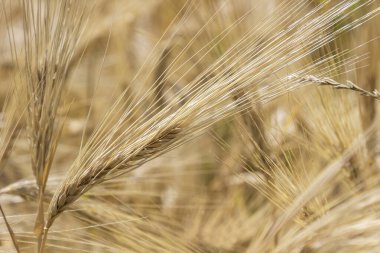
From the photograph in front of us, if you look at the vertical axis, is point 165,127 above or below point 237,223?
above

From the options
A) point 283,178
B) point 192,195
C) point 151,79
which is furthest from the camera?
point 151,79

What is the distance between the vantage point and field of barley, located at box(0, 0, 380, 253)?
796 mm

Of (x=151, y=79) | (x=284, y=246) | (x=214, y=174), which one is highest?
(x=151, y=79)

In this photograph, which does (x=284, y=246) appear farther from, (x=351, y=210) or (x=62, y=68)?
(x=62, y=68)

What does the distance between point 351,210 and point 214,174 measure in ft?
2.53

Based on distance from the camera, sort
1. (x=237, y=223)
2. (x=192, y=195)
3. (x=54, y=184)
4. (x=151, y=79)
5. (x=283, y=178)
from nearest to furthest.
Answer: (x=283, y=178), (x=54, y=184), (x=237, y=223), (x=192, y=195), (x=151, y=79)

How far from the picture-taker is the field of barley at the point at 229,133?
0.80 meters

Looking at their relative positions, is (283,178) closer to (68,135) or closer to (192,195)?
(192,195)

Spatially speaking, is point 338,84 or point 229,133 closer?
point 338,84

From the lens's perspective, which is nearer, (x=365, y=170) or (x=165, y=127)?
(x=165, y=127)

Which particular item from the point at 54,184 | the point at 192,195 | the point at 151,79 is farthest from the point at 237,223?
the point at 151,79

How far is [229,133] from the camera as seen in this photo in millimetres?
1396

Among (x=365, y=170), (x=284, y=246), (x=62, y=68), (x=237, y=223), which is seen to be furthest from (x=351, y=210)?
(x=237, y=223)

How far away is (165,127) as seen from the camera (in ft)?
2.62
